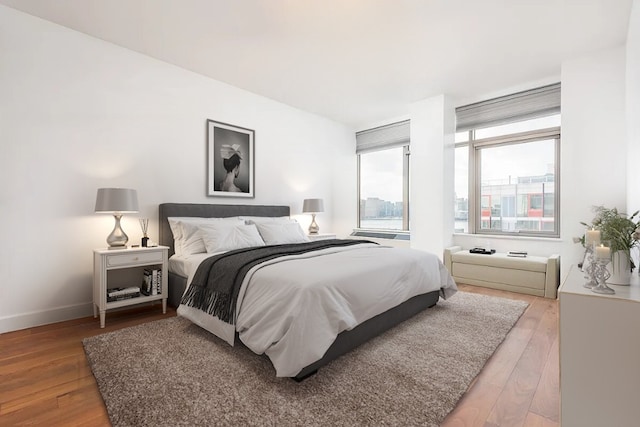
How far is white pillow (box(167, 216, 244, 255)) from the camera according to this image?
10.4 ft

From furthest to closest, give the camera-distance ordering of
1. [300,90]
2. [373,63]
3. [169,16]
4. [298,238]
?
[300,90], [298,238], [373,63], [169,16]

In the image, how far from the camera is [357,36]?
298 centimetres

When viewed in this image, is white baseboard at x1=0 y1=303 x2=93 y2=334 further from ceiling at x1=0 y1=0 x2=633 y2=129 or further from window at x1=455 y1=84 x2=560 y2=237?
window at x1=455 y1=84 x2=560 y2=237

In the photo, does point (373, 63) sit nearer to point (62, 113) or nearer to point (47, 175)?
point (62, 113)

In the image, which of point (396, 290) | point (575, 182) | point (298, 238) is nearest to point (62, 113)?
point (298, 238)

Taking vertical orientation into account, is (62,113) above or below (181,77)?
below

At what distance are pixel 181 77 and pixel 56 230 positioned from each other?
213 centimetres

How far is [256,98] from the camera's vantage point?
4449mm

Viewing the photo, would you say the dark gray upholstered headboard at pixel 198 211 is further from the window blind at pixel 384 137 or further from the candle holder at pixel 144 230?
the window blind at pixel 384 137

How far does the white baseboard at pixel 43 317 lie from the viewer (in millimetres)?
2568

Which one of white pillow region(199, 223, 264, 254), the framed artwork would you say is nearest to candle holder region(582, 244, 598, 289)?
white pillow region(199, 223, 264, 254)

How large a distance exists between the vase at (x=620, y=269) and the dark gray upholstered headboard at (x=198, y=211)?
3609mm

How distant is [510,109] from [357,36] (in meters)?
2.66

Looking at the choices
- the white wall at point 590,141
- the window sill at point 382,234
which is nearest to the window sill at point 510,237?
the white wall at point 590,141
